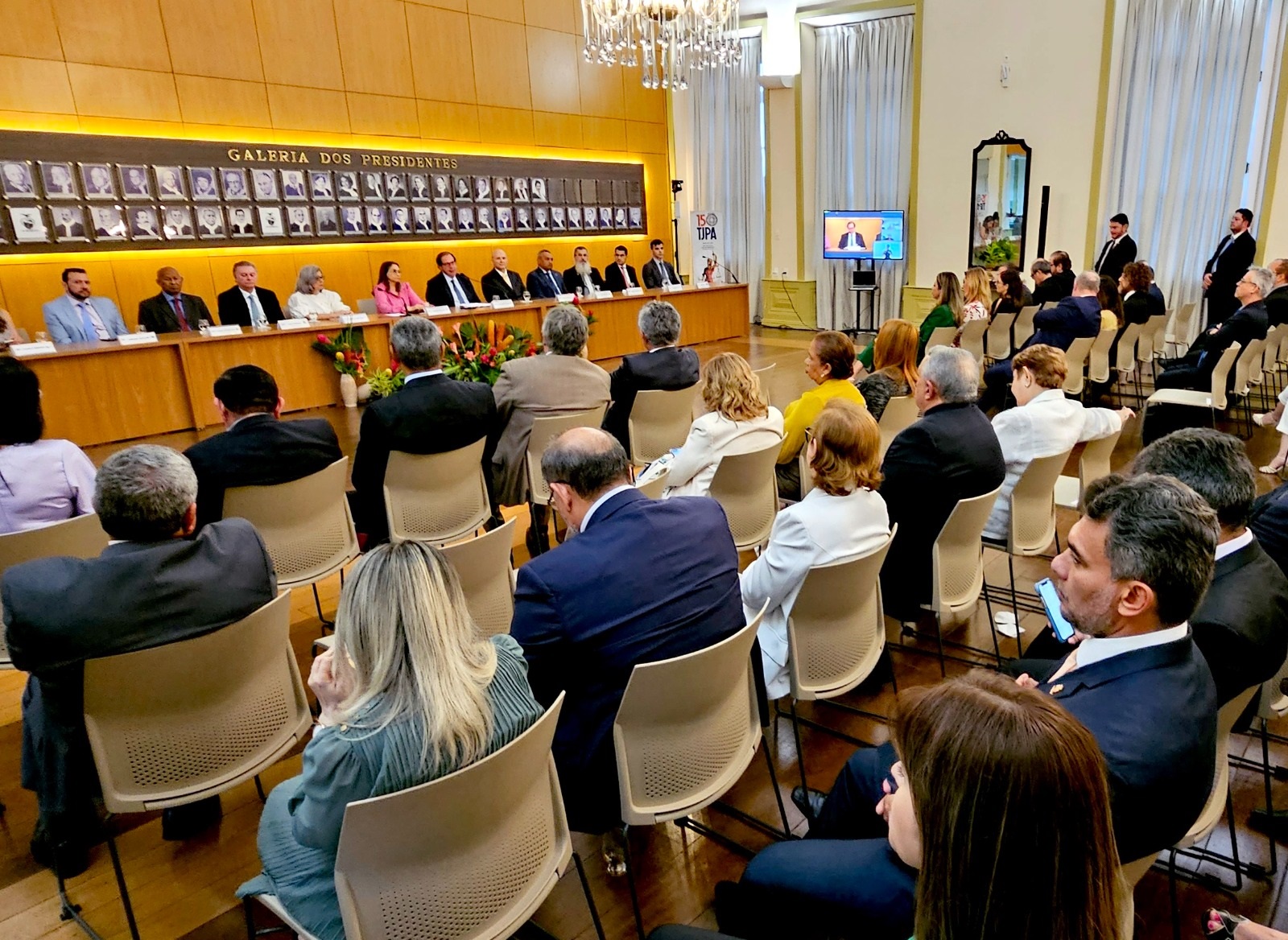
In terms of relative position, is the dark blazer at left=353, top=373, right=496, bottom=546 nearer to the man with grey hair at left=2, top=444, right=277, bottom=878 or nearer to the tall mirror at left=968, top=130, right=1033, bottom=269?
the man with grey hair at left=2, top=444, right=277, bottom=878

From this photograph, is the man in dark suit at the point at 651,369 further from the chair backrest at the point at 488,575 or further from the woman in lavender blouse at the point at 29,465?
the woman in lavender blouse at the point at 29,465

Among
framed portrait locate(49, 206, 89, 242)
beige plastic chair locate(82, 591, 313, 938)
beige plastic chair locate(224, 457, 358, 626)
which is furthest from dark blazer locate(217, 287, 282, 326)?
beige plastic chair locate(82, 591, 313, 938)

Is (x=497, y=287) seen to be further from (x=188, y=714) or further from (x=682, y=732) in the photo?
(x=682, y=732)

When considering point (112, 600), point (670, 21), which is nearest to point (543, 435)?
point (112, 600)

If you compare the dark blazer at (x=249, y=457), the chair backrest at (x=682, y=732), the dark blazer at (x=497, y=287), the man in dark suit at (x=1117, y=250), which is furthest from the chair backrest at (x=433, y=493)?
the man in dark suit at (x=1117, y=250)

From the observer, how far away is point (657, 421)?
456cm

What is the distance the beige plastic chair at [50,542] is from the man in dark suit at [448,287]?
265 inches

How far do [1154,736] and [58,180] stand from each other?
9562 millimetres

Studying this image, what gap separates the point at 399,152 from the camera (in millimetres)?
9953

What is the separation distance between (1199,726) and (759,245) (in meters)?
12.8

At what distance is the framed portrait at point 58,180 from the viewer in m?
7.55

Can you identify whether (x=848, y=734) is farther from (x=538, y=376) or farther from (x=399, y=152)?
(x=399, y=152)

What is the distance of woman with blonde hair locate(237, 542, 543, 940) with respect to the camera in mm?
1366

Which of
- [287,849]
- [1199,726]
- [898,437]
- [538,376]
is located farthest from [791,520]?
[538,376]
